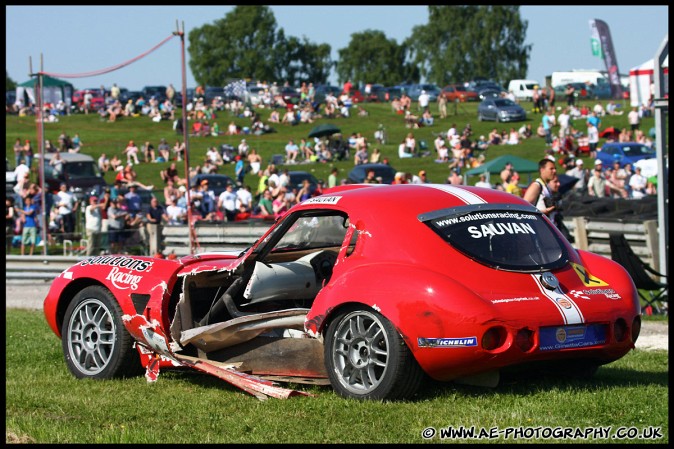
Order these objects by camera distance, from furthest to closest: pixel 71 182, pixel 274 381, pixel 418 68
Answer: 1. pixel 418 68
2. pixel 71 182
3. pixel 274 381

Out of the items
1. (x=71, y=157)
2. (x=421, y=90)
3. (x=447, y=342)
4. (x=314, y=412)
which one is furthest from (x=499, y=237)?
(x=421, y=90)

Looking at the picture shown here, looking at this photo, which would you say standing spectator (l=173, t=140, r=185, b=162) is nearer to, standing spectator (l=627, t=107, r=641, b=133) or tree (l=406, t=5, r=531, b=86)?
standing spectator (l=627, t=107, r=641, b=133)

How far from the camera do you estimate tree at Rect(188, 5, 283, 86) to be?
11038 centimetres

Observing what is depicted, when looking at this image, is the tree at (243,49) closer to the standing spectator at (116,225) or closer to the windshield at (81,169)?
the windshield at (81,169)

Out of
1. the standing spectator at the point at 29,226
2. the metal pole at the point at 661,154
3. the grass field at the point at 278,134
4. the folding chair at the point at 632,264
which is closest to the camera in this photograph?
the folding chair at the point at 632,264

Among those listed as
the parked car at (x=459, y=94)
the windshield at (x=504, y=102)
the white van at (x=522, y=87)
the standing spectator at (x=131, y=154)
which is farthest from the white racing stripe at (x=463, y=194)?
the white van at (x=522, y=87)

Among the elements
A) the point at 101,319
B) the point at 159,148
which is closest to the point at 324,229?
the point at 101,319

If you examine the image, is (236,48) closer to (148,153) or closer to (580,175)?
(148,153)

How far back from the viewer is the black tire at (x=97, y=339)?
7.77 metres

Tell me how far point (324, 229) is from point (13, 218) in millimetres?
17924

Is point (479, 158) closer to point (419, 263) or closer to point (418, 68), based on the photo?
point (419, 263)

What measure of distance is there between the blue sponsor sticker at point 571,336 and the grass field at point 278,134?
2782 cm

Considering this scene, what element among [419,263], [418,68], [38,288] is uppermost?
[418,68]

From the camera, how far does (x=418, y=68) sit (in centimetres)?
11512
